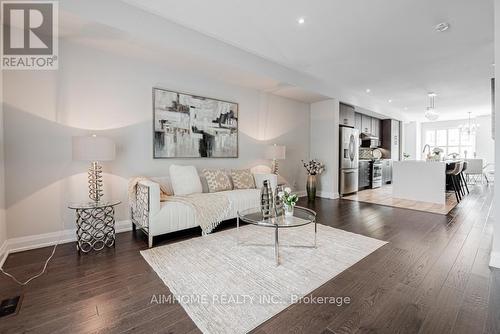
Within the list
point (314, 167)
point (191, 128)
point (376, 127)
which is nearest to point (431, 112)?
point (376, 127)

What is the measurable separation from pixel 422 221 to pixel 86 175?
498 cm

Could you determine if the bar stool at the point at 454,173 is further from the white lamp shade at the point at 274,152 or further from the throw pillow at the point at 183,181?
the throw pillow at the point at 183,181

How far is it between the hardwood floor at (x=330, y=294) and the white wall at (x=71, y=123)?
59 cm

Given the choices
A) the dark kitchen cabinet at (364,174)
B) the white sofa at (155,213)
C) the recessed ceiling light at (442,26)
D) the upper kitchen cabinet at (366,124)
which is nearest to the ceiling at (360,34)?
the recessed ceiling light at (442,26)

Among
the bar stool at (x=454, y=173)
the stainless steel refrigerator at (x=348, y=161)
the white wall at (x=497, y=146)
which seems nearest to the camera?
the white wall at (x=497, y=146)

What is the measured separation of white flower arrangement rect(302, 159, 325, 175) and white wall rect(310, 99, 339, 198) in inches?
5.8

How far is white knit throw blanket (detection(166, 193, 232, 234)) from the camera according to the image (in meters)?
2.95

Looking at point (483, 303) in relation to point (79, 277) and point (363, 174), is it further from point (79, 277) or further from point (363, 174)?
point (363, 174)

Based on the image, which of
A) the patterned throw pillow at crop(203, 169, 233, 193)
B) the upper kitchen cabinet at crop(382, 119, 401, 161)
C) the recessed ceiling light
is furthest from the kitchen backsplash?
the patterned throw pillow at crop(203, 169, 233, 193)

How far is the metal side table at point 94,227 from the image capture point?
8.32ft

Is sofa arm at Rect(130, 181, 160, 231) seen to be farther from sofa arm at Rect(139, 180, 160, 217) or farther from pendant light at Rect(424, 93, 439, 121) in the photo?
pendant light at Rect(424, 93, 439, 121)

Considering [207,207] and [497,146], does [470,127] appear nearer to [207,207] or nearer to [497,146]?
[497,146]

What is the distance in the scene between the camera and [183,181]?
11.2ft

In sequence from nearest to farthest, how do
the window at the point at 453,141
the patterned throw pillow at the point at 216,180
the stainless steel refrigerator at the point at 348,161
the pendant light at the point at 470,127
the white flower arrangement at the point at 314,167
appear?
the patterned throw pillow at the point at 216,180 < the white flower arrangement at the point at 314,167 < the stainless steel refrigerator at the point at 348,161 < the pendant light at the point at 470,127 < the window at the point at 453,141
